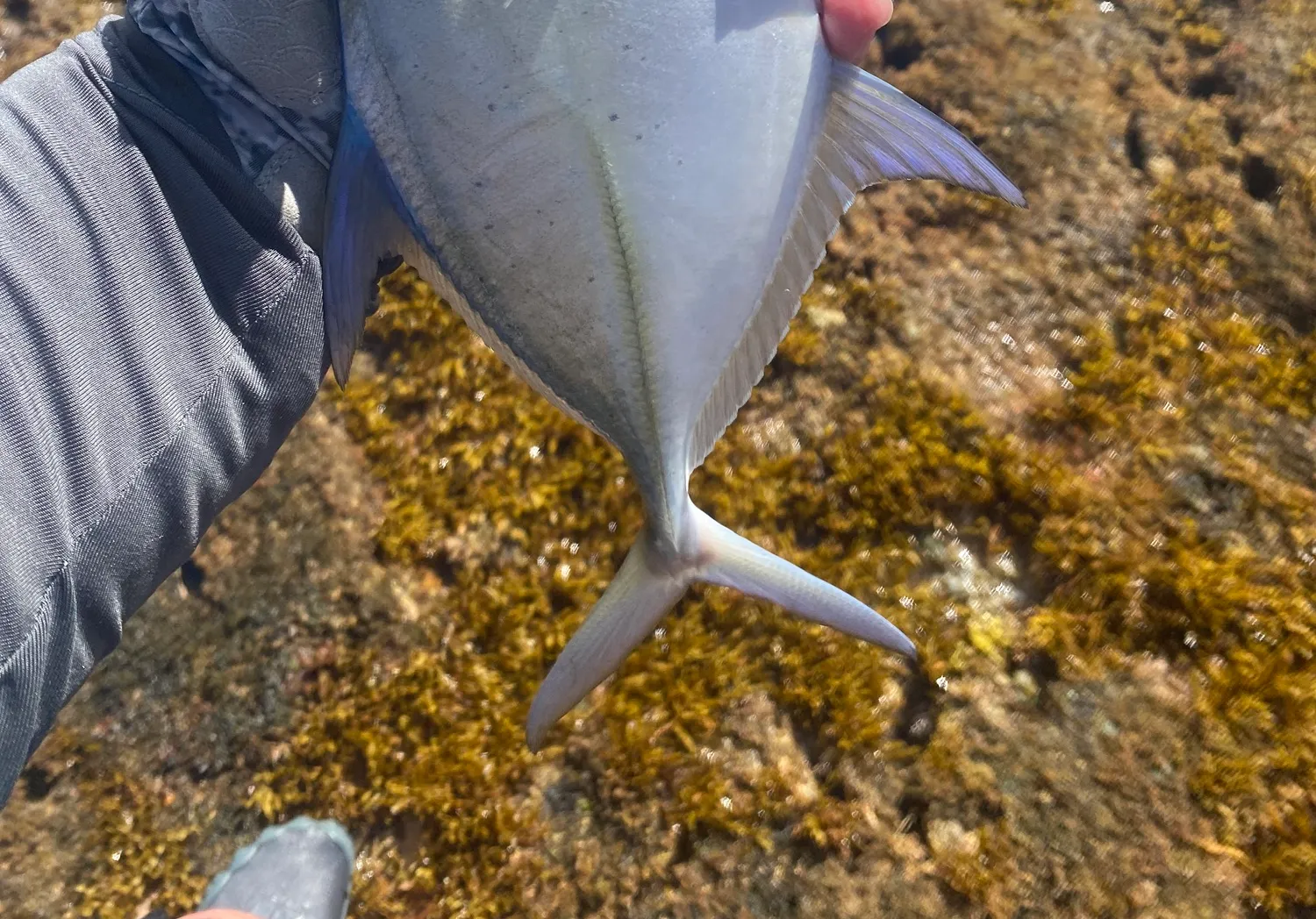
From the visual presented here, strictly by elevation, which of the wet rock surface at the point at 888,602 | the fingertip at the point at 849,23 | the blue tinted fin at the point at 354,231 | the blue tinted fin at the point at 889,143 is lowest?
the wet rock surface at the point at 888,602

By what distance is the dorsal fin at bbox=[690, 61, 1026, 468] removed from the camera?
49.3 inches

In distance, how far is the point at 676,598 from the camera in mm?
1411

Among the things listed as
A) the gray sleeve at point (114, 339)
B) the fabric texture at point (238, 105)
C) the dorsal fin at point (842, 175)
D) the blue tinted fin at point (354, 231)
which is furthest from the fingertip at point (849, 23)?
the gray sleeve at point (114, 339)

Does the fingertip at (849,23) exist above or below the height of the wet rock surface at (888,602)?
above

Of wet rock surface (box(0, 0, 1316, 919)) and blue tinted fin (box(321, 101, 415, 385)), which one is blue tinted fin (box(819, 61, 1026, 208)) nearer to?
blue tinted fin (box(321, 101, 415, 385))

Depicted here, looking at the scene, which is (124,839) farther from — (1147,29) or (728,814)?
(1147,29)

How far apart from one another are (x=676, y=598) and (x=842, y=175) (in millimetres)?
782

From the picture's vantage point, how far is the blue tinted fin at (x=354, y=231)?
4.19 feet

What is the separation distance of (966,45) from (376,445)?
90.1 inches

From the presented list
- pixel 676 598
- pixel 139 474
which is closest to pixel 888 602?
pixel 676 598

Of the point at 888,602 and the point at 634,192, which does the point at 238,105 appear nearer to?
the point at 634,192

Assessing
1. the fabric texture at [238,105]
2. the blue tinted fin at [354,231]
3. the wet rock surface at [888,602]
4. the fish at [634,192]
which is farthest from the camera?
the wet rock surface at [888,602]

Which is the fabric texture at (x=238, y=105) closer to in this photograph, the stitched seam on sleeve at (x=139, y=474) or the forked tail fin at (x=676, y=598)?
the stitched seam on sleeve at (x=139, y=474)

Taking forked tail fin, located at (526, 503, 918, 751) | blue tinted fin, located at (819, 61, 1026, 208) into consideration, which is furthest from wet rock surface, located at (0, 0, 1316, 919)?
blue tinted fin, located at (819, 61, 1026, 208)
